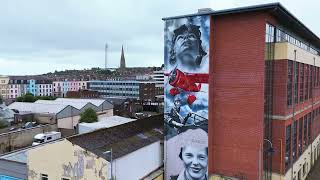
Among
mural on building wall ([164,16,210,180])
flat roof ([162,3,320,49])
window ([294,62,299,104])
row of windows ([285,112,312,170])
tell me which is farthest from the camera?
window ([294,62,299,104])

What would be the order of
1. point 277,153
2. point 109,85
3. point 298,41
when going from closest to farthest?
point 277,153 → point 298,41 → point 109,85

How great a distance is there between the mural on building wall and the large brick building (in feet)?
1.88

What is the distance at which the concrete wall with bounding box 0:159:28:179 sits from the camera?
2294 cm

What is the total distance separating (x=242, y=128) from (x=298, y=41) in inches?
528

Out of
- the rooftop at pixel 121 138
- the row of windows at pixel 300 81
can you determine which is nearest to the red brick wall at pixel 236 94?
the row of windows at pixel 300 81

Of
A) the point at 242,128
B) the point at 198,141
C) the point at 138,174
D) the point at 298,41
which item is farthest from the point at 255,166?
the point at 298,41

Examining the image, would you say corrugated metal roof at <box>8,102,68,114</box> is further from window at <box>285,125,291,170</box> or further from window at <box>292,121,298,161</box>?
window at <box>285,125,291,170</box>

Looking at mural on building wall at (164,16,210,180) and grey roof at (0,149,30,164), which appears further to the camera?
grey roof at (0,149,30,164)

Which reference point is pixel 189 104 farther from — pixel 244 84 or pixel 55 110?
pixel 55 110

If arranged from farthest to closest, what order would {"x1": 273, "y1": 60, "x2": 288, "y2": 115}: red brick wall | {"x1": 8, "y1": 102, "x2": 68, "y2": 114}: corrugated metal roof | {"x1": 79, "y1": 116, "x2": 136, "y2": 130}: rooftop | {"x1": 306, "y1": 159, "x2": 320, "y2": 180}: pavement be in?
{"x1": 8, "y1": 102, "x2": 68, "y2": 114}: corrugated metal roof → {"x1": 79, "y1": 116, "x2": 136, "y2": 130}: rooftop → {"x1": 306, "y1": 159, "x2": 320, "y2": 180}: pavement → {"x1": 273, "y1": 60, "x2": 288, "y2": 115}: red brick wall

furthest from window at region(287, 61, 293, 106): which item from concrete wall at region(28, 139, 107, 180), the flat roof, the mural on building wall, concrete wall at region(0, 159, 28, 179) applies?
concrete wall at region(0, 159, 28, 179)

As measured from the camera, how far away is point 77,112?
5172 cm

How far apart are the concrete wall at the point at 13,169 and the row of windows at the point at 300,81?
20.0 m

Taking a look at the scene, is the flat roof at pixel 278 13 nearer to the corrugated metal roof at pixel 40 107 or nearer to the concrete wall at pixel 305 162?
the concrete wall at pixel 305 162
